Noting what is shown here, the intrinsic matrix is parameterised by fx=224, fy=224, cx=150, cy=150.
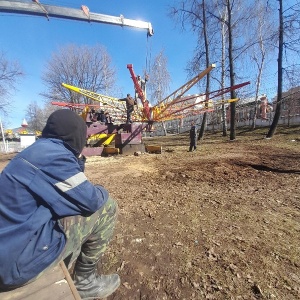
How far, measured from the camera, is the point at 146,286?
2.19 meters

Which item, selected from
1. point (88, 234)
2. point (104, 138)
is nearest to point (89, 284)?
point (88, 234)

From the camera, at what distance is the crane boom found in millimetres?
14362

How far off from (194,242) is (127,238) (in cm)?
89

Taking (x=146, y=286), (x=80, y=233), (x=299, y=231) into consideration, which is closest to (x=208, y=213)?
(x=299, y=231)

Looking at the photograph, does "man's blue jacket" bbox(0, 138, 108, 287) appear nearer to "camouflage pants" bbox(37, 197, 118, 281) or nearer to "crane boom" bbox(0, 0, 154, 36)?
"camouflage pants" bbox(37, 197, 118, 281)

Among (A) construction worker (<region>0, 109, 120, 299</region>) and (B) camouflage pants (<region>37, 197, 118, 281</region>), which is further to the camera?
(B) camouflage pants (<region>37, 197, 118, 281</region>)

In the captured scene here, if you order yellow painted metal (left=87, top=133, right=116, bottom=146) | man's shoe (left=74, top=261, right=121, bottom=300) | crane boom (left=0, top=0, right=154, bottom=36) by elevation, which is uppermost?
crane boom (left=0, top=0, right=154, bottom=36)

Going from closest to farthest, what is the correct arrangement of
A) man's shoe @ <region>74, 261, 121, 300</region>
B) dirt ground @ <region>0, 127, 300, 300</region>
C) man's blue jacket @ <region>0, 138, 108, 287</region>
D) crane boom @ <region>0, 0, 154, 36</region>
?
man's blue jacket @ <region>0, 138, 108, 287</region>
man's shoe @ <region>74, 261, 121, 300</region>
dirt ground @ <region>0, 127, 300, 300</region>
crane boom @ <region>0, 0, 154, 36</region>

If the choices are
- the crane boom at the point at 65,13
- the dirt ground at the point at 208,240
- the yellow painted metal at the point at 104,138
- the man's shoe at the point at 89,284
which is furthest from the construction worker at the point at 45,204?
the crane boom at the point at 65,13

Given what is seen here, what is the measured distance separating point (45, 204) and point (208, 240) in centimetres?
218

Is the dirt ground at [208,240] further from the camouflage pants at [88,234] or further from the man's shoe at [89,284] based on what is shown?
the camouflage pants at [88,234]

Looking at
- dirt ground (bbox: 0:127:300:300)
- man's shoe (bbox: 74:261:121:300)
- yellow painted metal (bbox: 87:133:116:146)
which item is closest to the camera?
man's shoe (bbox: 74:261:121:300)

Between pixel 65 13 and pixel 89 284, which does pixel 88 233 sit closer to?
pixel 89 284

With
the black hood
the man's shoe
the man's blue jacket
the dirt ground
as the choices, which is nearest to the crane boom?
the dirt ground
